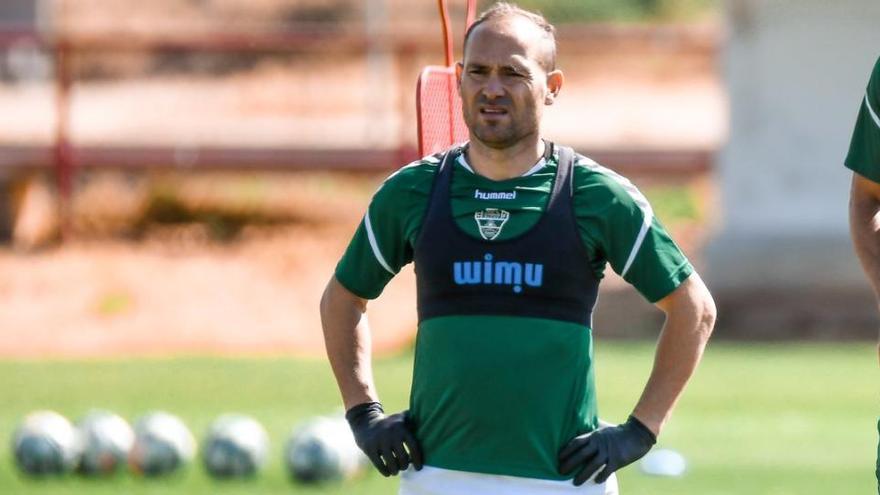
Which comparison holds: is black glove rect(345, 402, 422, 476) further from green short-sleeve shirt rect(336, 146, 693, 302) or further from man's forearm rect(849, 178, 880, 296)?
man's forearm rect(849, 178, 880, 296)

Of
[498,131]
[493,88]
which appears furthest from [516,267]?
[493,88]

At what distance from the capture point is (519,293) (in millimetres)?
4996

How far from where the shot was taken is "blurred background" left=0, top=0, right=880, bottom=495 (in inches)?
547

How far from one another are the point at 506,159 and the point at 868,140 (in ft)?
4.11

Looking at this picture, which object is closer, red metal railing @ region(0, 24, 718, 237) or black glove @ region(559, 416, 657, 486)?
black glove @ region(559, 416, 657, 486)

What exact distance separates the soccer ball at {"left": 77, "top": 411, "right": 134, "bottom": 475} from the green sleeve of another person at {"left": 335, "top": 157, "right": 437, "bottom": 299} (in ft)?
19.0

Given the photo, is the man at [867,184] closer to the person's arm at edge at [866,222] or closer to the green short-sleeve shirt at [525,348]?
the person's arm at edge at [866,222]

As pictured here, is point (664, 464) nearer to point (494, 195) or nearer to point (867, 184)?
point (867, 184)

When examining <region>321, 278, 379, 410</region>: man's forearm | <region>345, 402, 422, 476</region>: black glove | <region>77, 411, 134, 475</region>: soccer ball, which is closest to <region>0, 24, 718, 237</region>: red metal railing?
<region>77, 411, 134, 475</region>: soccer ball

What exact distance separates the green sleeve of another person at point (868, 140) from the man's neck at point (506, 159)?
1135 millimetres

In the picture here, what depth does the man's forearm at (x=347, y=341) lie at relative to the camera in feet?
17.5

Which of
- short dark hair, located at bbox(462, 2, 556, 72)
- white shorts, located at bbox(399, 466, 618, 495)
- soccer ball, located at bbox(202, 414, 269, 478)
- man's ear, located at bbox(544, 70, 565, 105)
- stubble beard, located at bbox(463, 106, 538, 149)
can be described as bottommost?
soccer ball, located at bbox(202, 414, 269, 478)

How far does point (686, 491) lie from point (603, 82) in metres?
31.7

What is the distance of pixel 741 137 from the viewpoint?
20.3m
